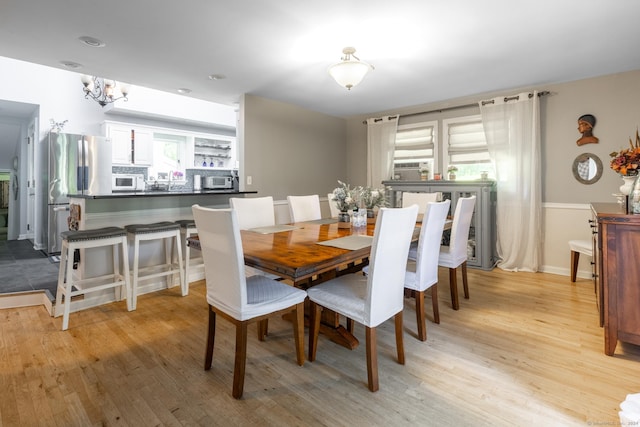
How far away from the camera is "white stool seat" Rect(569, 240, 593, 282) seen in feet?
10.6

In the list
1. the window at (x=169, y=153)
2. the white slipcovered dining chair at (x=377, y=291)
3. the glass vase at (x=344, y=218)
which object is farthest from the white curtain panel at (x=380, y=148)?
the window at (x=169, y=153)

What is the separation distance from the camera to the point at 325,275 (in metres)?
2.46

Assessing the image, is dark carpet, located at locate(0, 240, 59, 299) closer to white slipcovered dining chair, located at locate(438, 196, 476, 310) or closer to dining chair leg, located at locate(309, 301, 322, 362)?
dining chair leg, located at locate(309, 301, 322, 362)

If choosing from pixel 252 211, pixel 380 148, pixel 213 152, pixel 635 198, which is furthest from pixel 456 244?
pixel 213 152

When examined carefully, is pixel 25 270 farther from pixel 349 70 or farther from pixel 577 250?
pixel 577 250

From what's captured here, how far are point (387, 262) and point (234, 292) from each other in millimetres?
820

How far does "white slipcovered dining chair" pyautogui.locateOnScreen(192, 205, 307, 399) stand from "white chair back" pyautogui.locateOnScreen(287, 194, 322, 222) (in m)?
1.55

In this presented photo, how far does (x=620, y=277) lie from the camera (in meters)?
2.04

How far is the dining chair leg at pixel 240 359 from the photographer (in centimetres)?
163

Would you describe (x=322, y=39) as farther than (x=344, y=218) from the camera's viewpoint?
No

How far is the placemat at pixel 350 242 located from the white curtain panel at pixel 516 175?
→ 8.96 feet

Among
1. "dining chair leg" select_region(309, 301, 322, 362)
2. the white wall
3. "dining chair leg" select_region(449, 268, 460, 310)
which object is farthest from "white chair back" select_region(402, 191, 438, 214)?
the white wall

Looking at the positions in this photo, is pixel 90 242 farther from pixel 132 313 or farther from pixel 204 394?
pixel 204 394

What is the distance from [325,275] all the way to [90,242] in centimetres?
191
